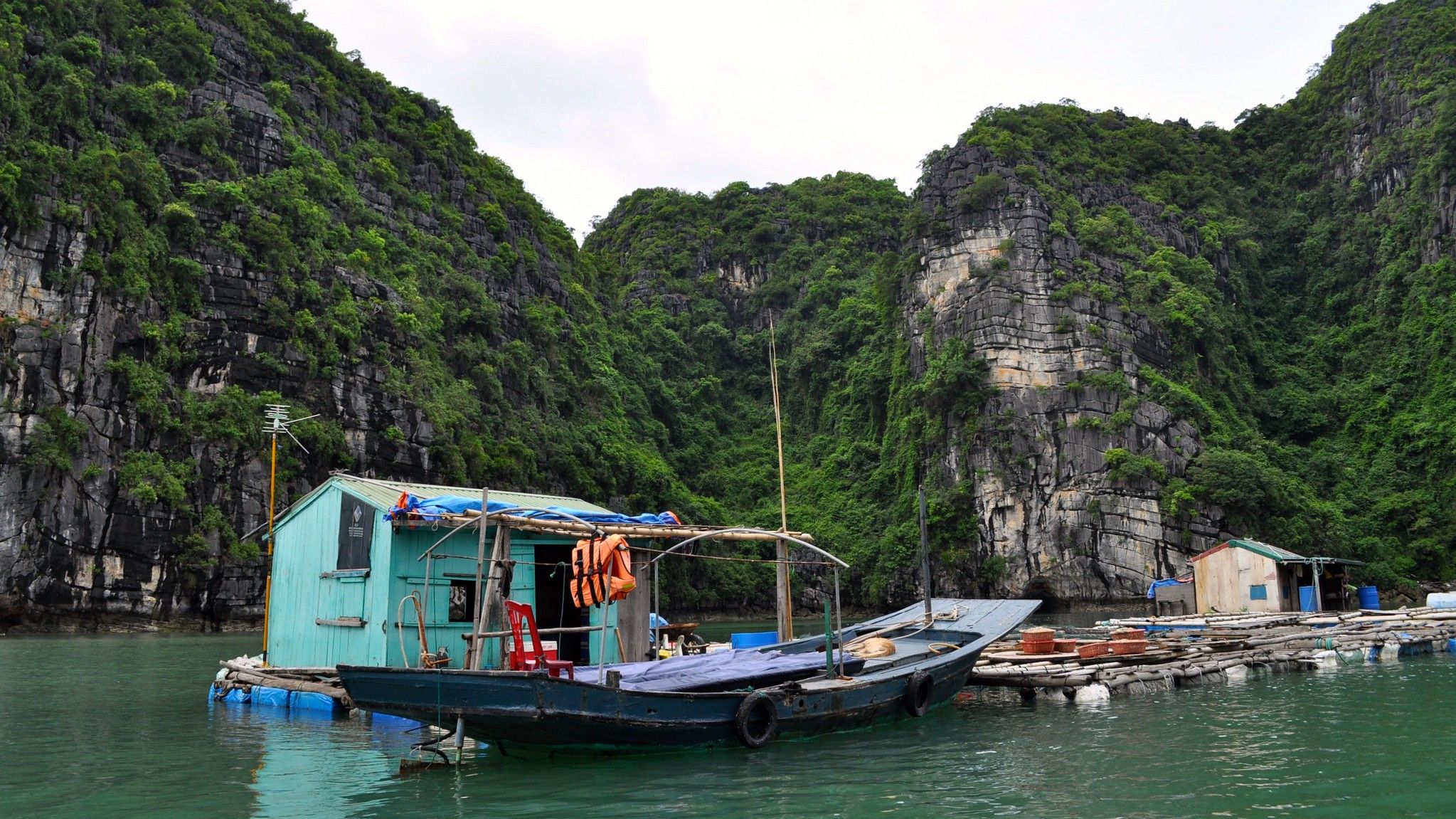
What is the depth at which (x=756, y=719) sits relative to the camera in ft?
40.4

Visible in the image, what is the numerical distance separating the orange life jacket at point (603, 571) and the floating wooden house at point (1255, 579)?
2666 centimetres

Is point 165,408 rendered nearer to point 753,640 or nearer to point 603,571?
point 753,640

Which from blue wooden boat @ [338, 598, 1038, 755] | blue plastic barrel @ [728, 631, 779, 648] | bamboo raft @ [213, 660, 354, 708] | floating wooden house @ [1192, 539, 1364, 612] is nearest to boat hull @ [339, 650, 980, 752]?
blue wooden boat @ [338, 598, 1038, 755]

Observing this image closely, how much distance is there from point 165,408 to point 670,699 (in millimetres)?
39184

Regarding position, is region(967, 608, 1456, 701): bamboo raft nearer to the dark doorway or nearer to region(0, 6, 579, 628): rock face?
the dark doorway

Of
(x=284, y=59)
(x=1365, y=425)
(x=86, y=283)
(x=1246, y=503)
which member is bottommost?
(x=1246, y=503)

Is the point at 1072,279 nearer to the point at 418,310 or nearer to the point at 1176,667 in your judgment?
the point at 418,310

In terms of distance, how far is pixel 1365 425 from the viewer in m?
53.7

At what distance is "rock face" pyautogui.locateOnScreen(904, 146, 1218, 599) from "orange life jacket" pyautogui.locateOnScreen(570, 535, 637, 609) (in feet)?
142

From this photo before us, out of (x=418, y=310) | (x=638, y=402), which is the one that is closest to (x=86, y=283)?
(x=418, y=310)

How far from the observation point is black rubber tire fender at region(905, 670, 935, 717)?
14.4 m

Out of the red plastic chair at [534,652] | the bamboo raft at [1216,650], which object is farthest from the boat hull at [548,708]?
the bamboo raft at [1216,650]

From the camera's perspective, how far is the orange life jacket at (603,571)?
485 inches

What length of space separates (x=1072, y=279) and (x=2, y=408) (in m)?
52.6
